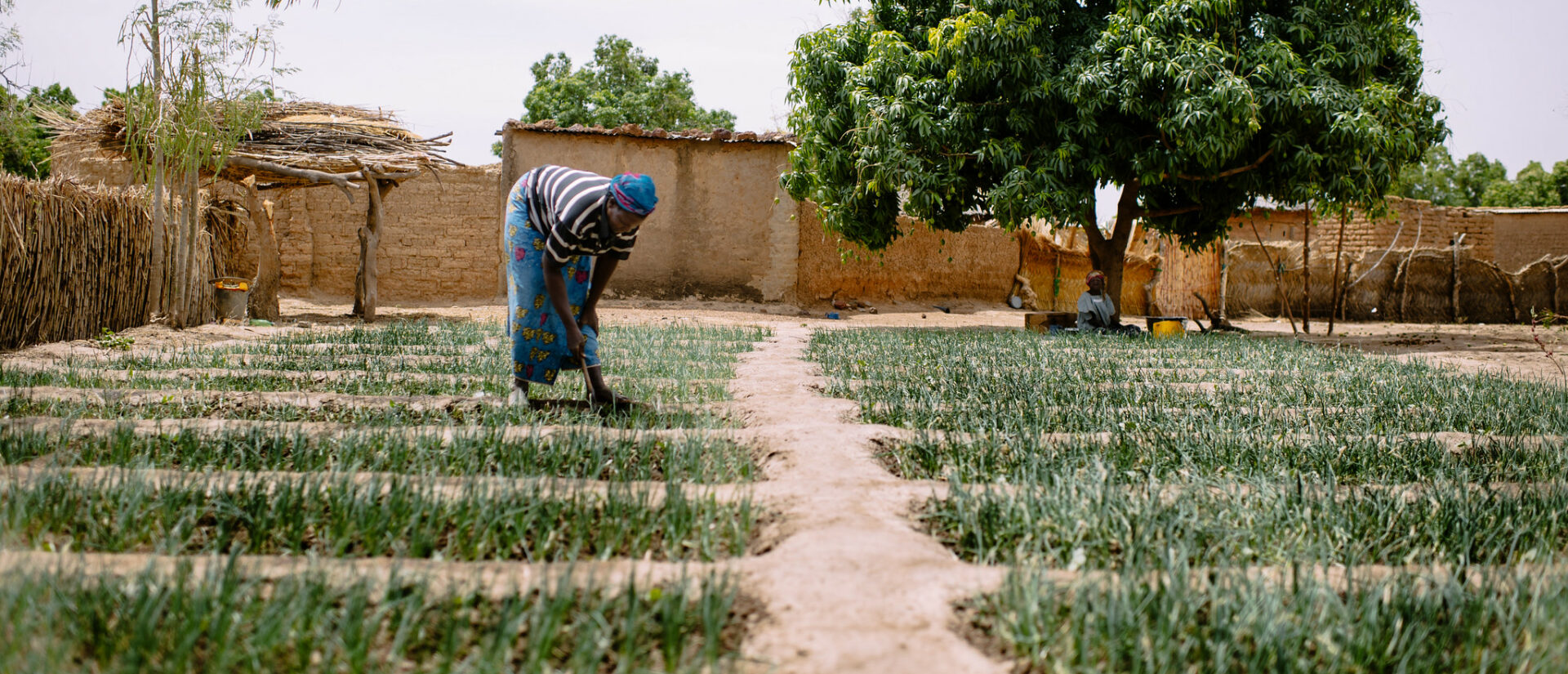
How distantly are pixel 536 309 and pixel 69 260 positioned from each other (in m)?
5.65

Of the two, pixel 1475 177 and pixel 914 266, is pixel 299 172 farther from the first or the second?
pixel 1475 177

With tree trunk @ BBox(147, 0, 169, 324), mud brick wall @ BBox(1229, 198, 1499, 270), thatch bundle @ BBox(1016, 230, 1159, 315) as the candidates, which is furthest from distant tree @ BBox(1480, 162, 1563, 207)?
tree trunk @ BBox(147, 0, 169, 324)

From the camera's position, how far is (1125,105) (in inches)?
392

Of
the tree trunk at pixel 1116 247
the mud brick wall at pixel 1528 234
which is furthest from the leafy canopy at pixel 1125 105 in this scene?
the mud brick wall at pixel 1528 234

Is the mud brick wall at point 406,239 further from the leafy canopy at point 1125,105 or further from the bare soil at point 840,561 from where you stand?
the bare soil at point 840,561

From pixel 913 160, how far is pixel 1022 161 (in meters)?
1.29

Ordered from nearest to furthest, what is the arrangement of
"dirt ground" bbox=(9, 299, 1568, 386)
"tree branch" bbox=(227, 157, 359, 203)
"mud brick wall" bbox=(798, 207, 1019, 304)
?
1. "dirt ground" bbox=(9, 299, 1568, 386)
2. "tree branch" bbox=(227, 157, 359, 203)
3. "mud brick wall" bbox=(798, 207, 1019, 304)

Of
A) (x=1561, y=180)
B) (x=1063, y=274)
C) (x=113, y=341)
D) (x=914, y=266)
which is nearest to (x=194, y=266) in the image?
(x=113, y=341)

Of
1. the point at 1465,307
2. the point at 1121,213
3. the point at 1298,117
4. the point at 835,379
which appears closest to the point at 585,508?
the point at 835,379

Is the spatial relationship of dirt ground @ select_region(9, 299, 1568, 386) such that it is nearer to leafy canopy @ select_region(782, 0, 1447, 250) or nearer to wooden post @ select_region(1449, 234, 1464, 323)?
wooden post @ select_region(1449, 234, 1464, 323)

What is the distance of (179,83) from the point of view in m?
8.48

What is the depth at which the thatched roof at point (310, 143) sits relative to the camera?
1112 cm

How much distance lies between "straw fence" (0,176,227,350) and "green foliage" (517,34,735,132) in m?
21.4

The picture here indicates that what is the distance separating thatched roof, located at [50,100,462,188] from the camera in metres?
11.1
